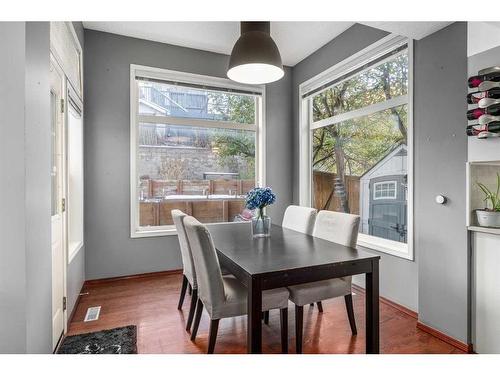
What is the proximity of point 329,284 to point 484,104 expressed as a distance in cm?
159

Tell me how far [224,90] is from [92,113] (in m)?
1.72

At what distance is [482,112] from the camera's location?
1888 mm

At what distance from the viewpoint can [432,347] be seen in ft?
6.79

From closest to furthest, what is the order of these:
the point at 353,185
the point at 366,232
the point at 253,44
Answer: the point at 253,44
the point at 366,232
the point at 353,185

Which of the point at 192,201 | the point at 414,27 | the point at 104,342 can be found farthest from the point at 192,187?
the point at 414,27

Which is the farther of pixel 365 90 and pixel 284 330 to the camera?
pixel 365 90

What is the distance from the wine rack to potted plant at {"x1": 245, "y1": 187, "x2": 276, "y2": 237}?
150 centimetres

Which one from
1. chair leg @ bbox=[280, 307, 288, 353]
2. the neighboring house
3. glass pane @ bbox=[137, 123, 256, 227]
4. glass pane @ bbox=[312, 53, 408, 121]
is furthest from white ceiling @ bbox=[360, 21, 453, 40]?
glass pane @ bbox=[137, 123, 256, 227]

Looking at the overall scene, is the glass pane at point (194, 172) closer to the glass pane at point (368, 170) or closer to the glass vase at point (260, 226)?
the glass pane at point (368, 170)

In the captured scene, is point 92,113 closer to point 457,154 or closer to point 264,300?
point 264,300

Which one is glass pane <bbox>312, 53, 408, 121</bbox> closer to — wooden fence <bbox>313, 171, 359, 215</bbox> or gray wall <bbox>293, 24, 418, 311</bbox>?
gray wall <bbox>293, 24, 418, 311</bbox>

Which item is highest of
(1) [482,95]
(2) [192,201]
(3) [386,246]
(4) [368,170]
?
(1) [482,95]

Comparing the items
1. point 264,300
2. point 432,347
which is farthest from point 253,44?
point 432,347

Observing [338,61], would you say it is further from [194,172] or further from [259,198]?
[194,172]
